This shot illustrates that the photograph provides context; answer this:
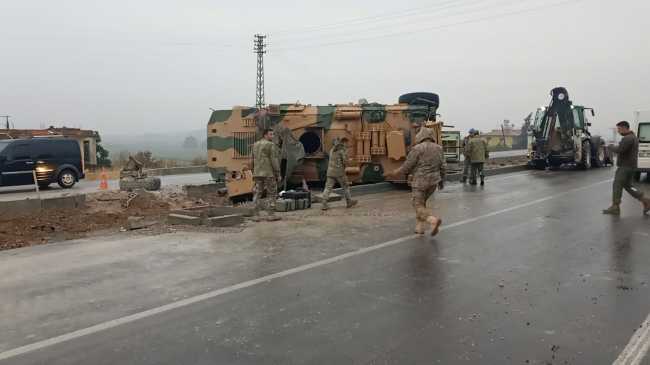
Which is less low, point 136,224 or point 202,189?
point 202,189

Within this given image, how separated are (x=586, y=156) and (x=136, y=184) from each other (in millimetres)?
18900

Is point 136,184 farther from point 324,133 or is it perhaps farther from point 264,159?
point 264,159

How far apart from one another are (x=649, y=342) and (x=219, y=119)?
12754mm

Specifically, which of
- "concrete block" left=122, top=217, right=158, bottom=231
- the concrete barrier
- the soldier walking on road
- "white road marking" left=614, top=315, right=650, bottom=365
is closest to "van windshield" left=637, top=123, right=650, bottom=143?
the soldier walking on road

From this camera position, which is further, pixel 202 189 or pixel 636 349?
pixel 202 189

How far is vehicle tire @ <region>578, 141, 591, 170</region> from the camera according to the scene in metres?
22.7

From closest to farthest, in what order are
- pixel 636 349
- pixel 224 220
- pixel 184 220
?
1. pixel 636 349
2. pixel 224 220
3. pixel 184 220

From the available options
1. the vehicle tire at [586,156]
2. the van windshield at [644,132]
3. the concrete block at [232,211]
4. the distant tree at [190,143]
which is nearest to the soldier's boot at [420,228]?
the concrete block at [232,211]

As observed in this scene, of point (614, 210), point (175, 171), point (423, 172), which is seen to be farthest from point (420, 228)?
point (175, 171)

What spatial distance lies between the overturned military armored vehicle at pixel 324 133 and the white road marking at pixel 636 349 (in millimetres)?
10703

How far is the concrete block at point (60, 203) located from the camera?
11.2 m

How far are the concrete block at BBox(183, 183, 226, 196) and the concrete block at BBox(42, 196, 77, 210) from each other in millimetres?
3131

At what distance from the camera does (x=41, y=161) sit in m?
16.8

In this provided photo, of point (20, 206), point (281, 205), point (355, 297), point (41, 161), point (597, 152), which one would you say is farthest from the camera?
point (597, 152)
